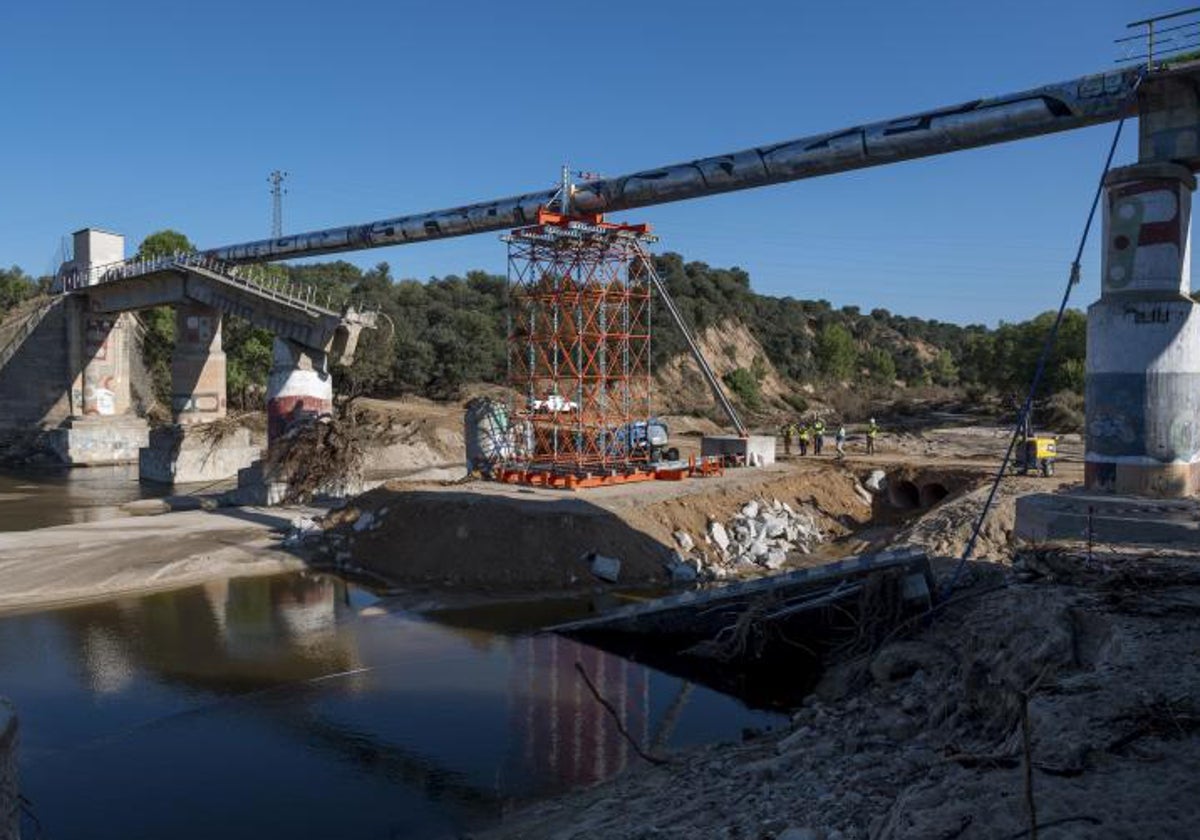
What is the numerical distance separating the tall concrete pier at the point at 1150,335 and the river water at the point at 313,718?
7.30 m

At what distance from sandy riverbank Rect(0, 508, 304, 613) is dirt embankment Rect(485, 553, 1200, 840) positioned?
50.6 ft

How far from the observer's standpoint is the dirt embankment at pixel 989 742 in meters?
6.11

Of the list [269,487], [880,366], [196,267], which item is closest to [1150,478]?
[269,487]

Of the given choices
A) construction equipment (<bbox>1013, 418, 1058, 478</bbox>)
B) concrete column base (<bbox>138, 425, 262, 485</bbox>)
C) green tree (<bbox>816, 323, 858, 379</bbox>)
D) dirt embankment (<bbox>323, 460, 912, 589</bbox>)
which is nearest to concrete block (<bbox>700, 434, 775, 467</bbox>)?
dirt embankment (<bbox>323, 460, 912, 589</bbox>)

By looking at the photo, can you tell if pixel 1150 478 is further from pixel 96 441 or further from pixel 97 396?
pixel 97 396

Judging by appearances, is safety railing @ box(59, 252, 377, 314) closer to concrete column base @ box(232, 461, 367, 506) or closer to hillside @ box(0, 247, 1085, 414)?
concrete column base @ box(232, 461, 367, 506)

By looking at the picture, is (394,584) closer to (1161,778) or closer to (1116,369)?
(1116,369)

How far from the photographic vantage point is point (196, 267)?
145 ft

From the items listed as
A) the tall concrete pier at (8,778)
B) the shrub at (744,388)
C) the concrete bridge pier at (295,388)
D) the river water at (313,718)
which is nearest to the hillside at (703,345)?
the shrub at (744,388)

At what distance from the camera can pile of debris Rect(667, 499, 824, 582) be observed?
2348 cm

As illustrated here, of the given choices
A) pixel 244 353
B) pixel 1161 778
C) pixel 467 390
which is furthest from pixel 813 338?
pixel 1161 778

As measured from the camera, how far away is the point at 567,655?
655 inches

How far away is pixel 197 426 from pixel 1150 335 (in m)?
43.1

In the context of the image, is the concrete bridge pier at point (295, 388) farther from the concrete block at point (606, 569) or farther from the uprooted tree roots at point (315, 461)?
the concrete block at point (606, 569)
